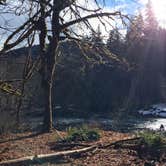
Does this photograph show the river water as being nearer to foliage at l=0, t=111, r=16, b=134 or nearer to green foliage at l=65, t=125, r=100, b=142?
foliage at l=0, t=111, r=16, b=134

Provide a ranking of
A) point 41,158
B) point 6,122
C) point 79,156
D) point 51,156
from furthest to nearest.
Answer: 1. point 6,122
2. point 79,156
3. point 51,156
4. point 41,158

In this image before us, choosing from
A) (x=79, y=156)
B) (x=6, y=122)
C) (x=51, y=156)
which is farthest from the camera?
(x=6, y=122)

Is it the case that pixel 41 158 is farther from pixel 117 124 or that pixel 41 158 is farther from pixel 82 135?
pixel 117 124

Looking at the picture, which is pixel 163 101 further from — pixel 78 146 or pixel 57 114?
pixel 78 146

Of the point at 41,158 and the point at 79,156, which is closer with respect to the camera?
the point at 41,158

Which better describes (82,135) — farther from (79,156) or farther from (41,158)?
(41,158)

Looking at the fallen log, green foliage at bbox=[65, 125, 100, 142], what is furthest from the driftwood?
green foliage at bbox=[65, 125, 100, 142]

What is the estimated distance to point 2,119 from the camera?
25047mm

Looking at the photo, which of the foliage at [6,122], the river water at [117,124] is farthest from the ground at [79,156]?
the river water at [117,124]

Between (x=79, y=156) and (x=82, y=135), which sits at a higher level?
(x=82, y=135)

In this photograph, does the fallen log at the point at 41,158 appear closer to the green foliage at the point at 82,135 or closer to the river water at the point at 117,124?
the green foliage at the point at 82,135

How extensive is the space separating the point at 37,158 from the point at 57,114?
152 feet

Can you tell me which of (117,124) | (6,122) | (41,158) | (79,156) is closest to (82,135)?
(79,156)

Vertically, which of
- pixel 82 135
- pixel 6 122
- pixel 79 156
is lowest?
pixel 79 156
